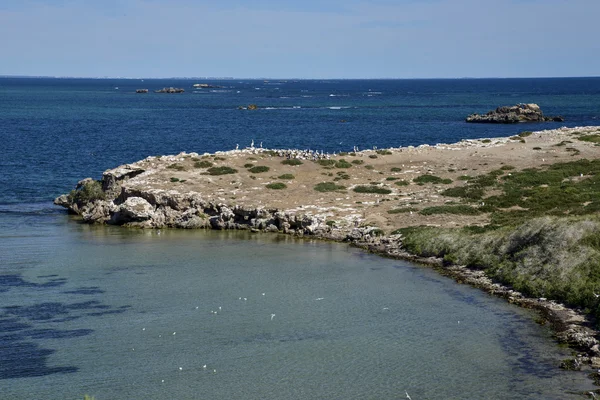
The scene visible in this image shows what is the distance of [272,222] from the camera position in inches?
1911

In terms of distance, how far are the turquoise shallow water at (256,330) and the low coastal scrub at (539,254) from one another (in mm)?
2211

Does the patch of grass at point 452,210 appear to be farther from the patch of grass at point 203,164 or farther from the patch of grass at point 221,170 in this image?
the patch of grass at point 203,164

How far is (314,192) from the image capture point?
53.3 meters

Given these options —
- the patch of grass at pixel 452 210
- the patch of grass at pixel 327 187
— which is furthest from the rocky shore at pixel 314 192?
the patch of grass at pixel 452 210

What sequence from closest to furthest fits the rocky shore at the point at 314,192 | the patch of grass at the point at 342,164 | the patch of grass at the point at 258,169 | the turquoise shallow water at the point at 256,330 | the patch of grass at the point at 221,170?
the turquoise shallow water at the point at 256,330
the rocky shore at the point at 314,192
the patch of grass at the point at 221,170
the patch of grass at the point at 258,169
the patch of grass at the point at 342,164

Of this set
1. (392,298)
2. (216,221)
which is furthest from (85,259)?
(392,298)

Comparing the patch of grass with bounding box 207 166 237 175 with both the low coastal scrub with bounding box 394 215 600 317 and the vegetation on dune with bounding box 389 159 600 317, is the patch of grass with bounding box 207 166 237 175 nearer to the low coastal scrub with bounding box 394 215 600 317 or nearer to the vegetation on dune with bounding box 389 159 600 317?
Answer: the vegetation on dune with bounding box 389 159 600 317

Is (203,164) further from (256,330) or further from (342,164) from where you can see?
(256,330)

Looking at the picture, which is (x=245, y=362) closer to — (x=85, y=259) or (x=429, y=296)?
(x=429, y=296)

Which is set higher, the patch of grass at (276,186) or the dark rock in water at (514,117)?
the dark rock in water at (514,117)

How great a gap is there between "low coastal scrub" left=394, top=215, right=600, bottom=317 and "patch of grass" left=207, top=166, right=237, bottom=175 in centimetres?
2044

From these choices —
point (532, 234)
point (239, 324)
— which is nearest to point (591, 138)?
point (532, 234)

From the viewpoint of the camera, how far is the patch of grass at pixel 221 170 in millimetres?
57250

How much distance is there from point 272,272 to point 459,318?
1119 centimetres
